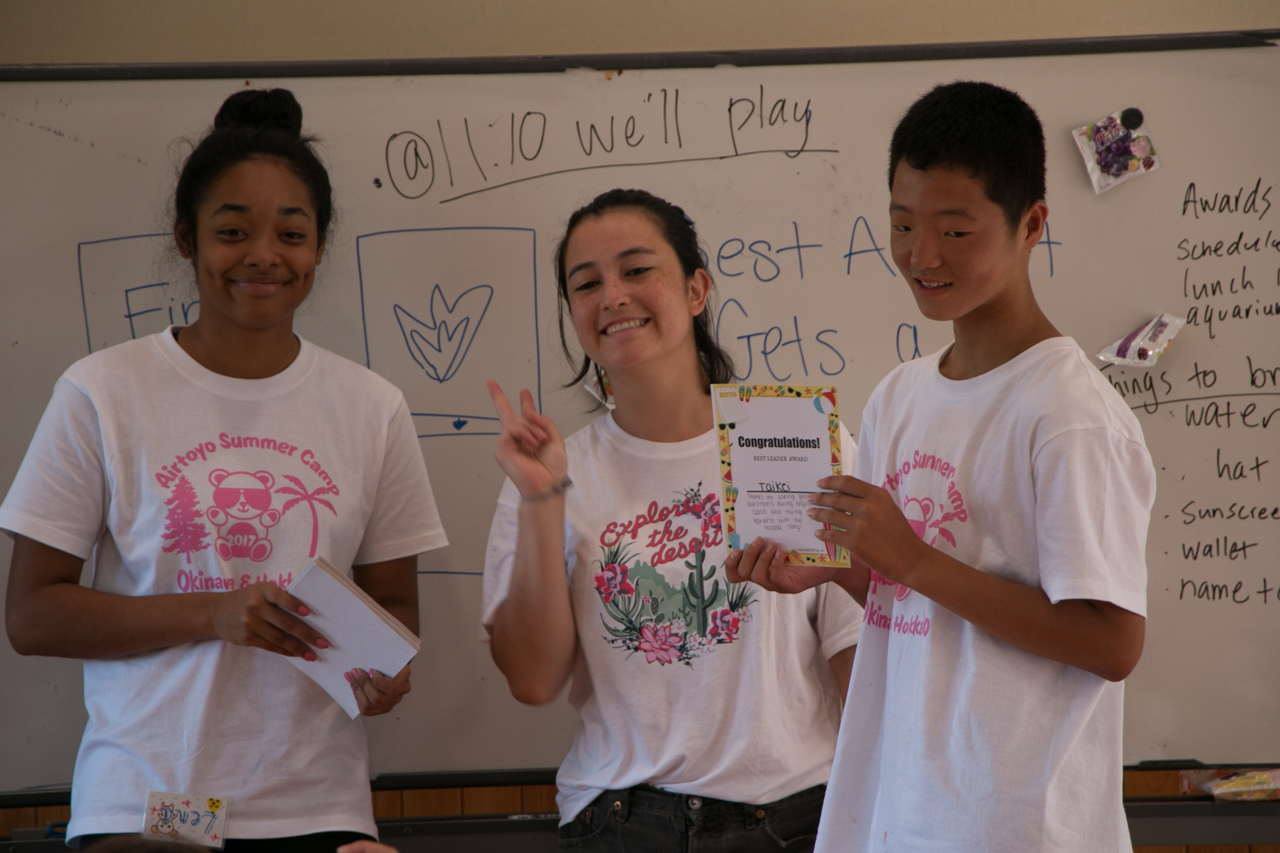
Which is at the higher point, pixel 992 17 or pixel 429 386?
pixel 992 17

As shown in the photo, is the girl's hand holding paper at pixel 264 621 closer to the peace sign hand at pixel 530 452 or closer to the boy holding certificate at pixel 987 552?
the peace sign hand at pixel 530 452

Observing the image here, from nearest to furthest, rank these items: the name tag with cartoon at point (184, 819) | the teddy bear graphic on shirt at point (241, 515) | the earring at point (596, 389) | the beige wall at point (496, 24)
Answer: the name tag with cartoon at point (184, 819), the teddy bear graphic on shirt at point (241, 515), the earring at point (596, 389), the beige wall at point (496, 24)

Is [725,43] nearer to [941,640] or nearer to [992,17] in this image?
[992,17]

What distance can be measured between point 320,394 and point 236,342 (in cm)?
17

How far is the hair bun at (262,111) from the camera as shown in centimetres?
189

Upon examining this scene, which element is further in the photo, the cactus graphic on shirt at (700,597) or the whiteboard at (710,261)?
the whiteboard at (710,261)

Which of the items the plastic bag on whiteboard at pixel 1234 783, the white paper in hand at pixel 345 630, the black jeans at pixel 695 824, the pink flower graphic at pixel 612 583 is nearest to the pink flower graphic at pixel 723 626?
the pink flower graphic at pixel 612 583

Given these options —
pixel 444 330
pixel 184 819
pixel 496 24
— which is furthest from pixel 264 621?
pixel 496 24

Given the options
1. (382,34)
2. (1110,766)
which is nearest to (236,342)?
(382,34)

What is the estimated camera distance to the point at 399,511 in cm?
176

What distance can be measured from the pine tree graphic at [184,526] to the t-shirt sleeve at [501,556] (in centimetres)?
46

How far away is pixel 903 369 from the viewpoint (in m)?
1.42

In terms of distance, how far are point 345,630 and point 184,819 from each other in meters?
0.40

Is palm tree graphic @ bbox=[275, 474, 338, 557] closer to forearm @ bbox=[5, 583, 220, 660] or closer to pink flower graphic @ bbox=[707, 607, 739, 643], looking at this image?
A: forearm @ bbox=[5, 583, 220, 660]
